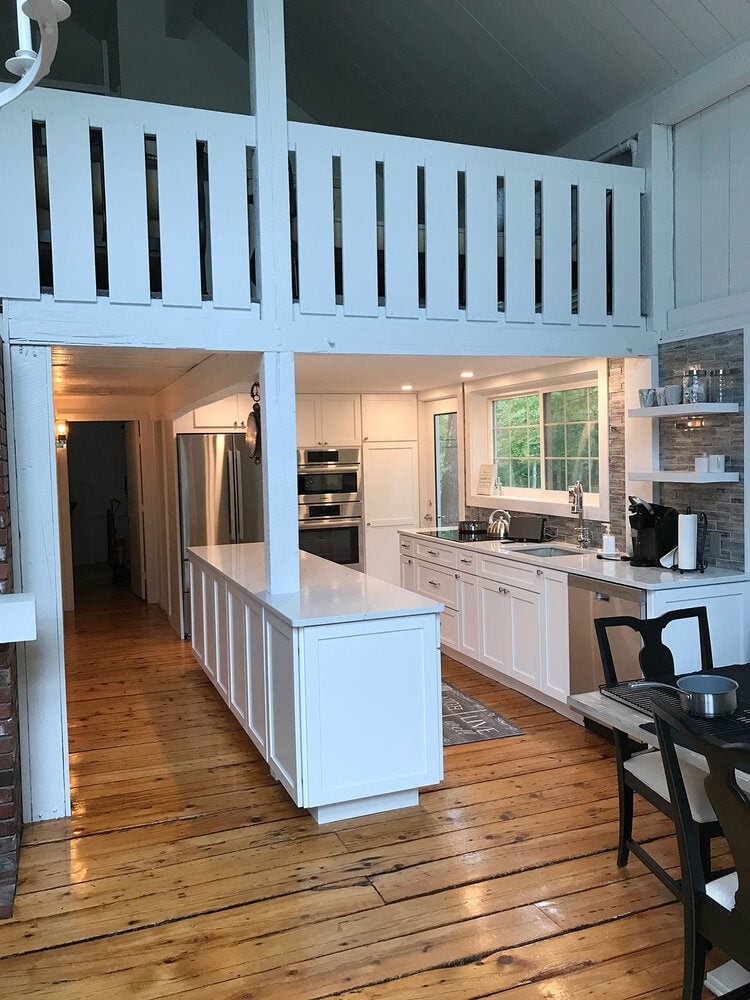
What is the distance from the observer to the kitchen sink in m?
5.01

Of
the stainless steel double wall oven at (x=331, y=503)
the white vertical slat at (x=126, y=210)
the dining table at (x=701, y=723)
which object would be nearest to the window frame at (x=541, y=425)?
the stainless steel double wall oven at (x=331, y=503)

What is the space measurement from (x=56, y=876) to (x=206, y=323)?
2.38m

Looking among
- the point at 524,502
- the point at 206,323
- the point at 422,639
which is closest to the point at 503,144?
the point at 524,502

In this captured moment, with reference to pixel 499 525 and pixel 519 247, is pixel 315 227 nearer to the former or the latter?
pixel 519 247

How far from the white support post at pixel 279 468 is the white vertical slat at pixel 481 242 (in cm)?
111

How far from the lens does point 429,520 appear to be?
295 inches

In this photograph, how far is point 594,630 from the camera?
4.06 meters

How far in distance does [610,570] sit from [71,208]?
3.12m

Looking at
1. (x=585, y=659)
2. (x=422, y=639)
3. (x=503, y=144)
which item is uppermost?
(x=503, y=144)

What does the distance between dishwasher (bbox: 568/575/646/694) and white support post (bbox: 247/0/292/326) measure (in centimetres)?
210

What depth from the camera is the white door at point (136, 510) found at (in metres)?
8.50

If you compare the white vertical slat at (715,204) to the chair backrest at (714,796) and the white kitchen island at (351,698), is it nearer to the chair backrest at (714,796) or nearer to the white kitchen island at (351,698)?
the white kitchen island at (351,698)

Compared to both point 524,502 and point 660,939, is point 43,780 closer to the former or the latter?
point 660,939

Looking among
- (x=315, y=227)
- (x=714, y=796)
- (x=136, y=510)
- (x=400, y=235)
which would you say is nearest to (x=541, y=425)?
(x=400, y=235)
